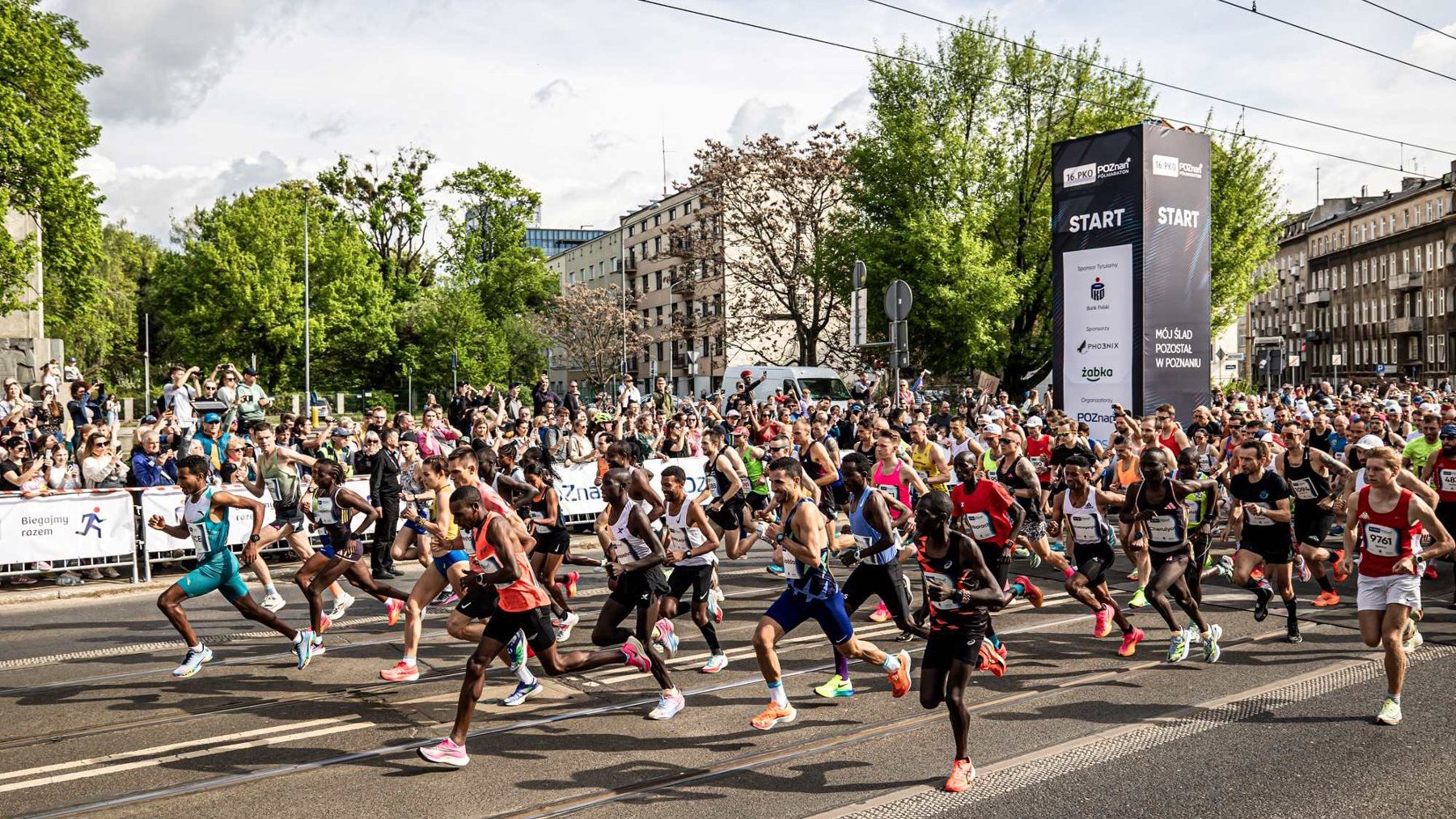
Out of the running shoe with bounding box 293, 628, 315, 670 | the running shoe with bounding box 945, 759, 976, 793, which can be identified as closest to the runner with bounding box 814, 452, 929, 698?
the running shoe with bounding box 945, 759, 976, 793

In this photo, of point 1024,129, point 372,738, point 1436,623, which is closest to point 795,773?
point 372,738

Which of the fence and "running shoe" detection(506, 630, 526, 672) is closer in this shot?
"running shoe" detection(506, 630, 526, 672)

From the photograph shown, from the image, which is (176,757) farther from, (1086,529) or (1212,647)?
(1212,647)

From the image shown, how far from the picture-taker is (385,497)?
518 inches

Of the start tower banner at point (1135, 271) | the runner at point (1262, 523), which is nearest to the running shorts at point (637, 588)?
the runner at point (1262, 523)

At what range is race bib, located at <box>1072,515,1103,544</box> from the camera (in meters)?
9.04

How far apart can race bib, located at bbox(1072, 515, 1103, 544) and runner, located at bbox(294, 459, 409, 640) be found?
19.0 ft

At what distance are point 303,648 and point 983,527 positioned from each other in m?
5.80

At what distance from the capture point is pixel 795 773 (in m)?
6.10

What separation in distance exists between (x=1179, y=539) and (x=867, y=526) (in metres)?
2.76

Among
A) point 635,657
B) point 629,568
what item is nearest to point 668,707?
point 635,657

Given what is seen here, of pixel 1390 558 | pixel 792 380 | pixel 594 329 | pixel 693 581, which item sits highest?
pixel 594 329

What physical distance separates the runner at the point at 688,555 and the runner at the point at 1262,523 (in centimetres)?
473

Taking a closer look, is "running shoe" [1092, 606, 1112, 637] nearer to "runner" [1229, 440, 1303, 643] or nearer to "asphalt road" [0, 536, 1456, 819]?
"asphalt road" [0, 536, 1456, 819]
